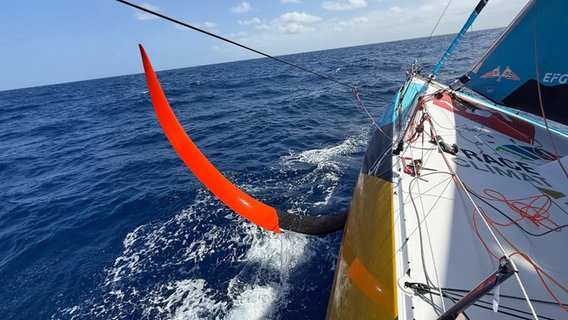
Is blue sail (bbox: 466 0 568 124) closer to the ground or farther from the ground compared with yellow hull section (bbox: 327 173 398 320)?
farther from the ground

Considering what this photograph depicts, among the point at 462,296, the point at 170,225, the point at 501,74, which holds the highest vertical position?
the point at 501,74

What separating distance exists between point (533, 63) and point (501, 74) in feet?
1.77

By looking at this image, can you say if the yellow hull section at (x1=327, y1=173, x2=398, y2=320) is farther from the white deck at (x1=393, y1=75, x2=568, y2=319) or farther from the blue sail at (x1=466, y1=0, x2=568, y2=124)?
the blue sail at (x1=466, y1=0, x2=568, y2=124)

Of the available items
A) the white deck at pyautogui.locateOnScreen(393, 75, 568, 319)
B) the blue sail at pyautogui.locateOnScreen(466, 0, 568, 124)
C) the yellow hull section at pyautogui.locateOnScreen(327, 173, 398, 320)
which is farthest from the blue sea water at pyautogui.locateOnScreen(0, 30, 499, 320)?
the blue sail at pyautogui.locateOnScreen(466, 0, 568, 124)

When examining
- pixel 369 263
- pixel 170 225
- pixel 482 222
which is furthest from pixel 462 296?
pixel 170 225

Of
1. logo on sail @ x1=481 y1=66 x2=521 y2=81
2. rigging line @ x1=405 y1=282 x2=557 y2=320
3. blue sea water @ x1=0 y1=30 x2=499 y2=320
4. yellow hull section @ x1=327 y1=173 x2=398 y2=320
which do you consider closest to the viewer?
rigging line @ x1=405 y1=282 x2=557 y2=320

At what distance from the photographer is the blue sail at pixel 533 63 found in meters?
3.69

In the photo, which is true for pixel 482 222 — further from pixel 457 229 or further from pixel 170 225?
pixel 170 225

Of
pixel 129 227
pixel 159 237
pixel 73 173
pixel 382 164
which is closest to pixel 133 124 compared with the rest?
pixel 73 173

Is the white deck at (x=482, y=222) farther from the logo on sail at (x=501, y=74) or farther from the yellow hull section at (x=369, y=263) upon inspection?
the logo on sail at (x=501, y=74)

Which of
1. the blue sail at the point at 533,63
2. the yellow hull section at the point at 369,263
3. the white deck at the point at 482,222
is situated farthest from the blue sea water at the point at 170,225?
the blue sail at the point at 533,63

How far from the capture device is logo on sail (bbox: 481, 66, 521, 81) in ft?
14.5

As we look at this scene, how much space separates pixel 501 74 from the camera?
4609 millimetres

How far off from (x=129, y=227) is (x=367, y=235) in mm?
5733
